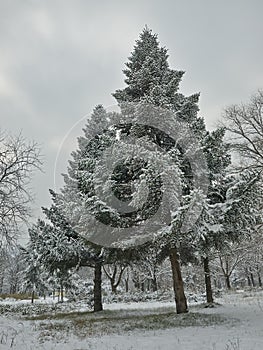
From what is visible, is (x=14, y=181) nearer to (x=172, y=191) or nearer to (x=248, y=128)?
(x=172, y=191)

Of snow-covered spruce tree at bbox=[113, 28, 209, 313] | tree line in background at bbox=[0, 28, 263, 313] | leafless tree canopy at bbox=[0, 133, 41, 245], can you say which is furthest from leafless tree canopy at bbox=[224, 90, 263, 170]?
leafless tree canopy at bbox=[0, 133, 41, 245]

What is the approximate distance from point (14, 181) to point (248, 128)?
1323cm

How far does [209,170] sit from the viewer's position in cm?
1154

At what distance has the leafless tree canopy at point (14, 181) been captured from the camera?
37.1 feet

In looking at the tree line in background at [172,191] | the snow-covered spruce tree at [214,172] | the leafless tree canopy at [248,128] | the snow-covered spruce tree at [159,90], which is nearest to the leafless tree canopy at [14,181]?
the tree line in background at [172,191]

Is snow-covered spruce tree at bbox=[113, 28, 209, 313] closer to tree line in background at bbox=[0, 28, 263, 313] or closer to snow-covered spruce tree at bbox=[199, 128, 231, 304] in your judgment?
tree line in background at bbox=[0, 28, 263, 313]

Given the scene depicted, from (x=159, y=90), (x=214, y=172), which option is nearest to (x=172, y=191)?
(x=214, y=172)

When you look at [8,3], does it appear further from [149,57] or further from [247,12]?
Result: [247,12]

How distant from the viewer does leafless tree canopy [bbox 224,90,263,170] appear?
16.6m

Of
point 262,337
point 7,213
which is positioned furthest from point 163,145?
point 262,337

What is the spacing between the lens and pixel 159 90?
39.7 ft

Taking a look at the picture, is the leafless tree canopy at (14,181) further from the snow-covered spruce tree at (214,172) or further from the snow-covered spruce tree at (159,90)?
the snow-covered spruce tree at (214,172)

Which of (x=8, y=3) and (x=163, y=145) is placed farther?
(x=163, y=145)

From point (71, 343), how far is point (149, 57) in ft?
37.0
